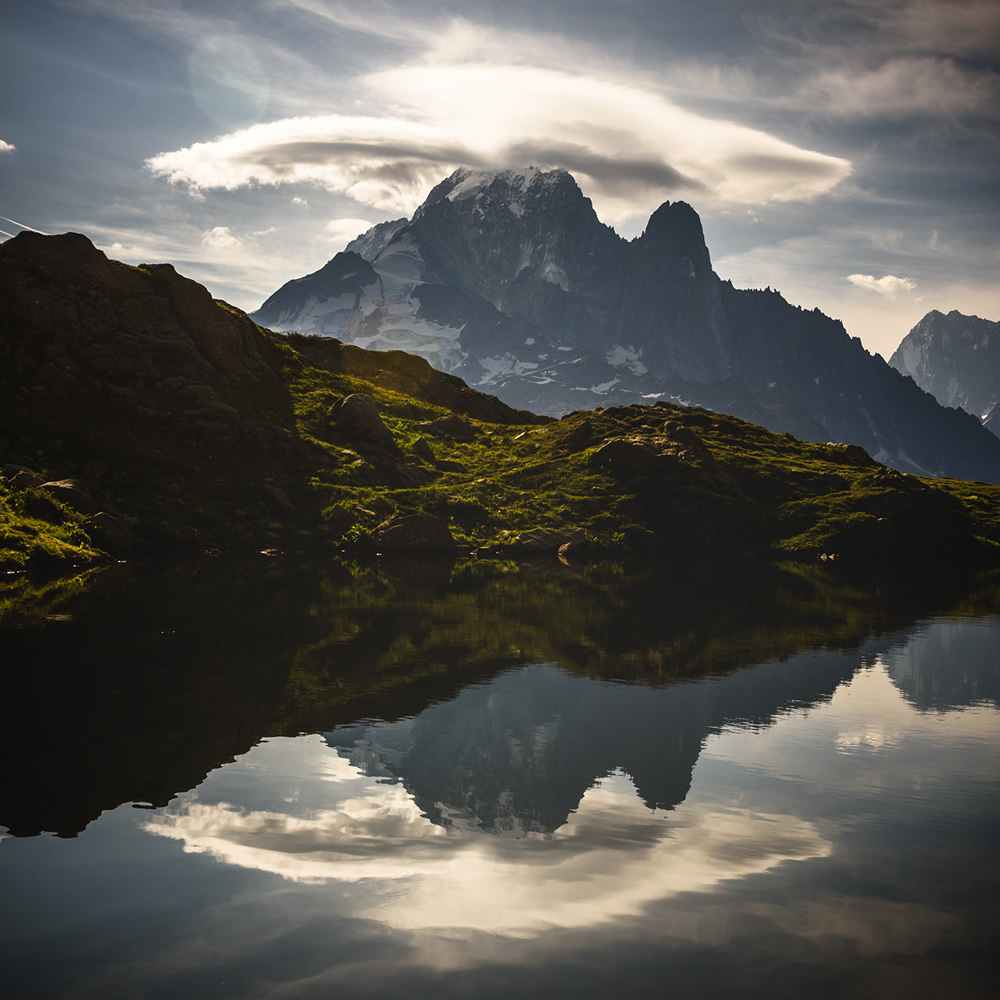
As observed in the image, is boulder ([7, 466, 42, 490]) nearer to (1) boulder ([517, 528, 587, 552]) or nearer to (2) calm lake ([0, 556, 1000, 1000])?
(2) calm lake ([0, 556, 1000, 1000])

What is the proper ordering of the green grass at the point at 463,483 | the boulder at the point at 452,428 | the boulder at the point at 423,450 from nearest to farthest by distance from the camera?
the green grass at the point at 463,483 < the boulder at the point at 423,450 < the boulder at the point at 452,428

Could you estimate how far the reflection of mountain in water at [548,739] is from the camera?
27.5 metres

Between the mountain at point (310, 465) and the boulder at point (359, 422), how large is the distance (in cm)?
34

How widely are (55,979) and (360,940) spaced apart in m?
5.81

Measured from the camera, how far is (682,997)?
53.9 ft

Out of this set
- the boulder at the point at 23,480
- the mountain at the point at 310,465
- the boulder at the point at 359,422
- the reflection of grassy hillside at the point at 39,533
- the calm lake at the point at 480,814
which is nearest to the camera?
the calm lake at the point at 480,814

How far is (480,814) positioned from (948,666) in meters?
37.9

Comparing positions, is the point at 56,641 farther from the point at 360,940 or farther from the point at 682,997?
the point at 682,997

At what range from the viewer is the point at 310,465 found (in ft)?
403

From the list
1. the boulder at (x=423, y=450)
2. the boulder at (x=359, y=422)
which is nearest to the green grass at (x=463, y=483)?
the boulder at (x=423, y=450)

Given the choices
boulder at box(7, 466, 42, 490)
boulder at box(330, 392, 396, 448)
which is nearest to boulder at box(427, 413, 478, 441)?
boulder at box(330, 392, 396, 448)

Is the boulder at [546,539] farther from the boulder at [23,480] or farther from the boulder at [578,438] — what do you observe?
the boulder at [23,480]

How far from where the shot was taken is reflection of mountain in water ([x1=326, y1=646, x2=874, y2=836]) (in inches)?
1083

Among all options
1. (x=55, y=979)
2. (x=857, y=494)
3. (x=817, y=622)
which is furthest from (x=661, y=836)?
(x=857, y=494)
